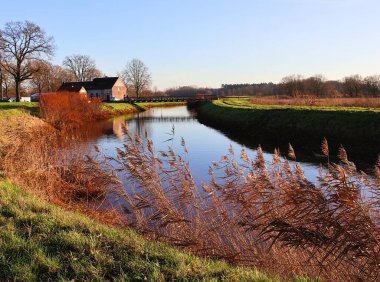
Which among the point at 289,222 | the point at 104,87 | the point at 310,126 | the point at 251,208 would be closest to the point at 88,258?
the point at 289,222

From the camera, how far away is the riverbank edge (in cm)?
1931

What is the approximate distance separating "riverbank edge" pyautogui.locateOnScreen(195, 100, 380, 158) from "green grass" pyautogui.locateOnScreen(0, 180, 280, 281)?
48.8 ft

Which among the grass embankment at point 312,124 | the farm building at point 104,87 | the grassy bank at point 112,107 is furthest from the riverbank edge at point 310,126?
the farm building at point 104,87

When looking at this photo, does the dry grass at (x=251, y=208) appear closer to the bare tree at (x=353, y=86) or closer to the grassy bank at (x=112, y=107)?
the grassy bank at (x=112, y=107)

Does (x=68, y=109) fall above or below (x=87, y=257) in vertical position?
above

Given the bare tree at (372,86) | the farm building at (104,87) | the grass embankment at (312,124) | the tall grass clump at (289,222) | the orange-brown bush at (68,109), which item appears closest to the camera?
the tall grass clump at (289,222)

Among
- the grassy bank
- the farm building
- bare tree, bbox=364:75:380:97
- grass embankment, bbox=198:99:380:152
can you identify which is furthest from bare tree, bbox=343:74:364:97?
the farm building

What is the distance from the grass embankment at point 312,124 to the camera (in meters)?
19.7

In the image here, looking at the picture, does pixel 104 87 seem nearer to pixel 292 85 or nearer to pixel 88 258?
pixel 292 85

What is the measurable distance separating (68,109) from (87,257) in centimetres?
3156

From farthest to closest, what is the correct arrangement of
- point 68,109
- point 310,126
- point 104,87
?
point 104,87 < point 68,109 < point 310,126

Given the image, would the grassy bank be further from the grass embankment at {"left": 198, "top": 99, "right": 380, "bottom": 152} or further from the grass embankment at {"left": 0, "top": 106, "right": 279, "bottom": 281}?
the grass embankment at {"left": 0, "top": 106, "right": 279, "bottom": 281}

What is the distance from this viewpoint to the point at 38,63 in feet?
155

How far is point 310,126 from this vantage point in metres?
23.2
